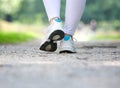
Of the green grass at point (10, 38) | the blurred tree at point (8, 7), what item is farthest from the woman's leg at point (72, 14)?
the blurred tree at point (8, 7)

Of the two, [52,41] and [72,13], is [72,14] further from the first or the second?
[52,41]

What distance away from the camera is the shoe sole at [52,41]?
5463 mm

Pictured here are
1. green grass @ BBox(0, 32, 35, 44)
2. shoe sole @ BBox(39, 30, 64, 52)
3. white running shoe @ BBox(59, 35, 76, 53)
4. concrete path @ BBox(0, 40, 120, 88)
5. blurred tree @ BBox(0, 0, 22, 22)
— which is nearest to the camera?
concrete path @ BBox(0, 40, 120, 88)

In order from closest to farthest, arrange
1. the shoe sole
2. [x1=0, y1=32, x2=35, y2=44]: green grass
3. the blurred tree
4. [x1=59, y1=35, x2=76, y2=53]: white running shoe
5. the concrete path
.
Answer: the concrete path
the shoe sole
[x1=59, y1=35, x2=76, y2=53]: white running shoe
[x1=0, y1=32, x2=35, y2=44]: green grass
the blurred tree

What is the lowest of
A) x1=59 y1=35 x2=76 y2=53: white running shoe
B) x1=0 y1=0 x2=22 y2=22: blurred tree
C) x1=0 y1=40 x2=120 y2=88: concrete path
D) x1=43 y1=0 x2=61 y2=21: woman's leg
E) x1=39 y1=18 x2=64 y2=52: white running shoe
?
x1=0 y1=0 x2=22 y2=22: blurred tree

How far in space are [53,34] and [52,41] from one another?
207 millimetres

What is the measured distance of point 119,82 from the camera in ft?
10.6

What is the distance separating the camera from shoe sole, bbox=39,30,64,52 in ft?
17.9

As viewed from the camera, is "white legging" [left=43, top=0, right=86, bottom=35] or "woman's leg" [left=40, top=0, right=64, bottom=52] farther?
"white legging" [left=43, top=0, right=86, bottom=35]

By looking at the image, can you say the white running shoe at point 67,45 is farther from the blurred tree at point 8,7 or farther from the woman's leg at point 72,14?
the blurred tree at point 8,7

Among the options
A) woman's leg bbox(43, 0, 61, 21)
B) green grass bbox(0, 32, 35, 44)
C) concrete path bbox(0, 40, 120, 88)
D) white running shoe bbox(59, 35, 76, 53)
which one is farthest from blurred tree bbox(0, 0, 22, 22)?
concrete path bbox(0, 40, 120, 88)

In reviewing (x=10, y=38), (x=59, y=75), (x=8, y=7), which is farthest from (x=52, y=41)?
(x=8, y=7)

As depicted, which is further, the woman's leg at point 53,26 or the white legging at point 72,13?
the white legging at point 72,13

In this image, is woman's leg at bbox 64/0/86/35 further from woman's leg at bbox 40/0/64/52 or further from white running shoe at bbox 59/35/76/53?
woman's leg at bbox 40/0/64/52
